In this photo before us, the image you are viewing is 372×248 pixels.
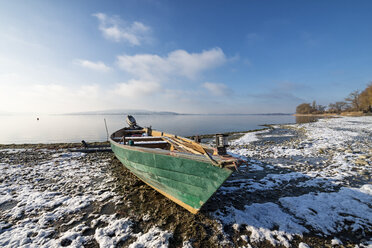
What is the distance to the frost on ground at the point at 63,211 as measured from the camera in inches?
147

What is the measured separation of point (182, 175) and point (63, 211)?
14.2 feet

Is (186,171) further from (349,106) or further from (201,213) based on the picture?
(349,106)

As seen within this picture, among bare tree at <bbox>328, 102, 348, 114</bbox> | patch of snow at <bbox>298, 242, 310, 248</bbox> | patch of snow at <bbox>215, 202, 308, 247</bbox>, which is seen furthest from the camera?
bare tree at <bbox>328, 102, 348, 114</bbox>

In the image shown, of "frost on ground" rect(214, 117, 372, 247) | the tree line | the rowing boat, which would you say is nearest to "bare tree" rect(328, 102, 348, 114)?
the tree line

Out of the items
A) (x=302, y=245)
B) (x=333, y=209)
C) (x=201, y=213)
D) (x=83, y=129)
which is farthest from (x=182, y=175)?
(x=83, y=129)

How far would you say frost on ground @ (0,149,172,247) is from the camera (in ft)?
12.2

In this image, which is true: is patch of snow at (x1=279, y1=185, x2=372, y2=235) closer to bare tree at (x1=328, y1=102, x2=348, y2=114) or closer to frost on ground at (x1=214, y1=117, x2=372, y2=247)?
frost on ground at (x1=214, y1=117, x2=372, y2=247)

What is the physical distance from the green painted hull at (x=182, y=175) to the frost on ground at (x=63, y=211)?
1093mm

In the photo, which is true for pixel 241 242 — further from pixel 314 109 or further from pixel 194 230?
pixel 314 109

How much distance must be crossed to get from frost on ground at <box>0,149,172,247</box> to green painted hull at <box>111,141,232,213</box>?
1.09 meters

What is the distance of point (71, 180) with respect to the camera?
290 inches

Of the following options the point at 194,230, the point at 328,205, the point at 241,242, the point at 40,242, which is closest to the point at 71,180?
the point at 40,242

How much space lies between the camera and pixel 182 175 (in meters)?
4.27

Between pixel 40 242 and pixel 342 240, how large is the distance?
739 centimetres
